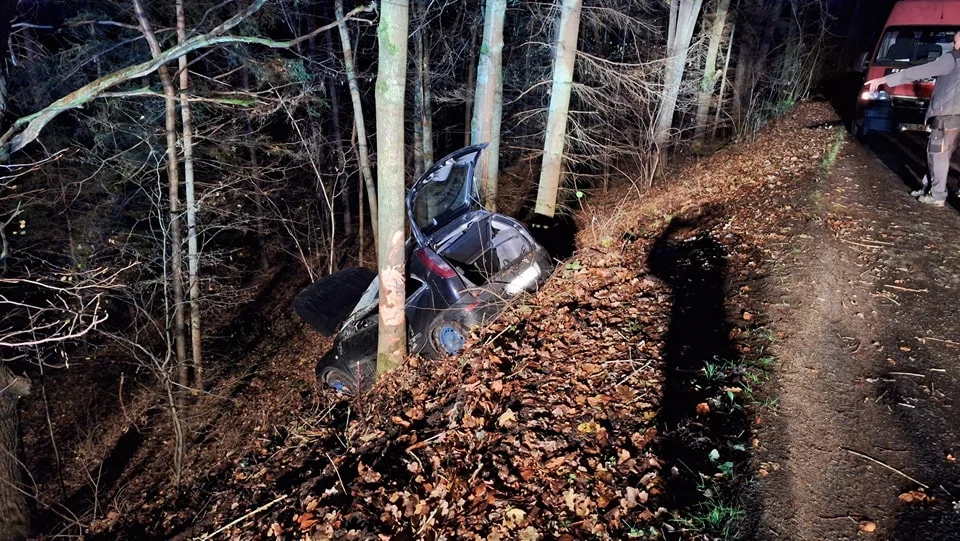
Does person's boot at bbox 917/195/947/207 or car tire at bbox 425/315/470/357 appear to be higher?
person's boot at bbox 917/195/947/207

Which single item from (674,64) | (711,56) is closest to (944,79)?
(674,64)

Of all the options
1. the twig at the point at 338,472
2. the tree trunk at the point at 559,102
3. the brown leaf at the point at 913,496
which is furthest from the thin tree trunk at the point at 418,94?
the brown leaf at the point at 913,496

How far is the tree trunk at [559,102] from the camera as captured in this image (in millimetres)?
9984

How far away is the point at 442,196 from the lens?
7.67 meters

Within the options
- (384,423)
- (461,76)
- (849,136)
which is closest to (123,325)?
(384,423)

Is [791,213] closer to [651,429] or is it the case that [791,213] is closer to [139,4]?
[651,429]

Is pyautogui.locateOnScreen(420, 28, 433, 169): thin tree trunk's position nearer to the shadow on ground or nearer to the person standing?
the shadow on ground

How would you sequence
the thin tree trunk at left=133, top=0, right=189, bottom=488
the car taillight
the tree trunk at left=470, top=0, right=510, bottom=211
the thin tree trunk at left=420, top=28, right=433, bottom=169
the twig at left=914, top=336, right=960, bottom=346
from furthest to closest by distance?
the thin tree trunk at left=420, top=28, right=433, bottom=169 → the tree trunk at left=470, top=0, right=510, bottom=211 → the thin tree trunk at left=133, top=0, right=189, bottom=488 → the car taillight → the twig at left=914, top=336, right=960, bottom=346

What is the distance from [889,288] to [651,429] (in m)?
3.55

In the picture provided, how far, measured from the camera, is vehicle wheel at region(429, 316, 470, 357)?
6.96 meters

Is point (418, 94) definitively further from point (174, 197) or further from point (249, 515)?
point (249, 515)

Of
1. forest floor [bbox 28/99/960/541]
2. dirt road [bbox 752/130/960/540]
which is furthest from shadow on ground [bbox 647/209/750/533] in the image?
dirt road [bbox 752/130/960/540]

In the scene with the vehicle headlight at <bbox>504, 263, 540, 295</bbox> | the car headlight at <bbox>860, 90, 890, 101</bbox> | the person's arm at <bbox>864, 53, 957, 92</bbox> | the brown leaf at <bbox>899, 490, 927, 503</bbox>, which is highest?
the person's arm at <bbox>864, 53, 957, 92</bbox>

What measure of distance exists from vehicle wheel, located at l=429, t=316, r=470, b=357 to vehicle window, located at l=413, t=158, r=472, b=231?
4.63 ft
